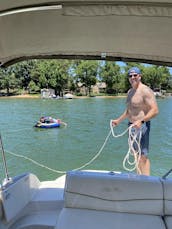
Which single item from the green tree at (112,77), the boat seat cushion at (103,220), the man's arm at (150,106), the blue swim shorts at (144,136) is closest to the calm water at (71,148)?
the blue swim shorts at (144,136)

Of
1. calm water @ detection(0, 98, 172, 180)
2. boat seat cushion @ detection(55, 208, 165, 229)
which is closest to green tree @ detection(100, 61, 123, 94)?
calm water @ detection(0, 98, 172, 180)

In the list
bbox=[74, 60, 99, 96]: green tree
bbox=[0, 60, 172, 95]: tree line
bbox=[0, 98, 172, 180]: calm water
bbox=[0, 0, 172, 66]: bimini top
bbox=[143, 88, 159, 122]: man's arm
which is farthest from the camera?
bbox=[0, 60, 172, 95]: tree line

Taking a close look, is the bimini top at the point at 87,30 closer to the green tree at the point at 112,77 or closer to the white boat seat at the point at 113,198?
the white boat seat at the point at 113,198

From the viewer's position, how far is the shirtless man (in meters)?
2.46

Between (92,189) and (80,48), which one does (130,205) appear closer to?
(92,189)

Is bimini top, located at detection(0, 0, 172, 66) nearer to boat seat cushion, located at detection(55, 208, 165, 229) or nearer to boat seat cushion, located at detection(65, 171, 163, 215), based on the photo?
boat seat cushion, located at detection(65, 171, 163, 215)

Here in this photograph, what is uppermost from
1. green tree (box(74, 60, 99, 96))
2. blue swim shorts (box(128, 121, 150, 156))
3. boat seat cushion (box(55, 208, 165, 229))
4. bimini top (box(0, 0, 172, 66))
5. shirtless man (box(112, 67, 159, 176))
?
green tree (box(74, 60, 99, 96))

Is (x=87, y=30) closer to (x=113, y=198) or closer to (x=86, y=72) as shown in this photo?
(x=113, y=198)

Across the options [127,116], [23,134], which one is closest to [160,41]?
[127,116]

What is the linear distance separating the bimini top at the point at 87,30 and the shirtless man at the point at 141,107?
0.31 meters

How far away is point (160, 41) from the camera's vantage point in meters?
1.90

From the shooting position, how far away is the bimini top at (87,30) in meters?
1.42

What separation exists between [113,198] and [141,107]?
39.7 inches

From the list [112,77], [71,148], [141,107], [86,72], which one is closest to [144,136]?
[141,107]
